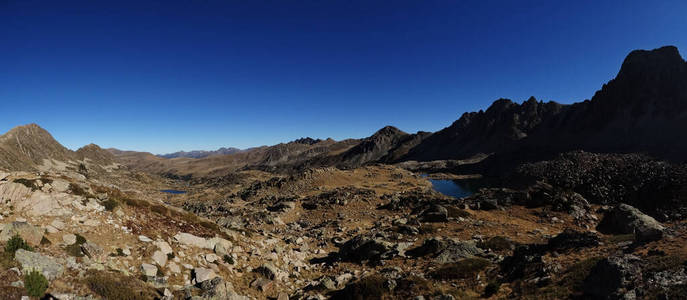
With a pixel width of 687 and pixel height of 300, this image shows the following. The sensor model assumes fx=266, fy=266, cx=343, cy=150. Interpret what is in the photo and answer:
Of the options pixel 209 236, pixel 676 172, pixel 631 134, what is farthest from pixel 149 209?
pixel 631 134

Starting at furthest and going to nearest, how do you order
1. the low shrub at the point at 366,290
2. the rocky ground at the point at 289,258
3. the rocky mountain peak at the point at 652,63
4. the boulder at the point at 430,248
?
the rocky mountain peak at the point at 652,63 → the boulder at the point at 430,248 → the low shrub at the point at 366,290 → the rocky ground at the point at 289,258

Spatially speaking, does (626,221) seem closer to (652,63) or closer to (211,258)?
(211,258)

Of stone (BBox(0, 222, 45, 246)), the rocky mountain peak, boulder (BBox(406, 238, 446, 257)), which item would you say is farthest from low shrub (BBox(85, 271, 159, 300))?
the rocky mountain peak

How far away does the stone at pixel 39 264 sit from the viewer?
9030mm

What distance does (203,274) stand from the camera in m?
12.8

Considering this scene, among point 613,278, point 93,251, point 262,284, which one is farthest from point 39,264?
point 613,278

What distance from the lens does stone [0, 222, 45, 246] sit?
33.7ft

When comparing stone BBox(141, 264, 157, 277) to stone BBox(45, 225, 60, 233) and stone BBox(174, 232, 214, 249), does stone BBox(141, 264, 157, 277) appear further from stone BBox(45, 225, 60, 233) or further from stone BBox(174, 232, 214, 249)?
stone BBox(45, 225, 60, 233)

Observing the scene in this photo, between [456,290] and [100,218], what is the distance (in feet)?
62.9

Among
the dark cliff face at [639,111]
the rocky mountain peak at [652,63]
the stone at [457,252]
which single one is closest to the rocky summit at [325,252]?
the stone at [457,252]

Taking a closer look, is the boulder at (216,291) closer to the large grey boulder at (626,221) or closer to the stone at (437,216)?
the large grey boulder at (626,221)

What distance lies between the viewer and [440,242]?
1958 cm

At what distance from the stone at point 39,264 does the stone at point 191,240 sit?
5.84 m

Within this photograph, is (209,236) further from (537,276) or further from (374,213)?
(374,213)
